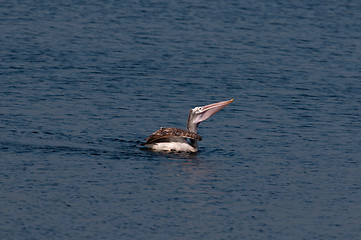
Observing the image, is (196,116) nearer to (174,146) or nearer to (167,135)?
(174,146)

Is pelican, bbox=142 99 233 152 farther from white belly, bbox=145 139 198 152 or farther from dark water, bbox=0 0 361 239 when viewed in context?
dark water, bbox=0 0 361 239

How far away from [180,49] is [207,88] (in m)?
6.65

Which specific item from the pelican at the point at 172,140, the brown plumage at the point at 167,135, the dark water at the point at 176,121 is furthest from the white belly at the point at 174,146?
the dark water at the point at 176,121

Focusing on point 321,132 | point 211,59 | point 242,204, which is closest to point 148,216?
point 242,204

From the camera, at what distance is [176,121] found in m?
26.8

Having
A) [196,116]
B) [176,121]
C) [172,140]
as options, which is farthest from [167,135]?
[176,121]

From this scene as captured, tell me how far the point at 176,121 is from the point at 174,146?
3.48 meters

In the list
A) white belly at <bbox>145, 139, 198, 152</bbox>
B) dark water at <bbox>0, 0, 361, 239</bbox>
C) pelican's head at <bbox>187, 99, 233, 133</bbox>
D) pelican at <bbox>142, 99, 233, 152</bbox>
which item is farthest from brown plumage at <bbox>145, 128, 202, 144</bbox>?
pelican's head at <bbox>187, 99, 233, 133</bbox>

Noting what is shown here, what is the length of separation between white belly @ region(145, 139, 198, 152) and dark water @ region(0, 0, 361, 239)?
330mm

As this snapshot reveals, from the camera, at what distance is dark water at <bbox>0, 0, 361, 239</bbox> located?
18203 mm

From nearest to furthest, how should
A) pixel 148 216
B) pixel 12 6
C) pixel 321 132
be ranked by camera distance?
pixel 148 216 < pixel 321 132 < pixel 12 6

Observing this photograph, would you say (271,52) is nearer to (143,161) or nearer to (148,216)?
(143,161)

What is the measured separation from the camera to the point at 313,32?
43.1 metres

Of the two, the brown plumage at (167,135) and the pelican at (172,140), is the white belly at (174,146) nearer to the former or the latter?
the pelican at (172,140)
